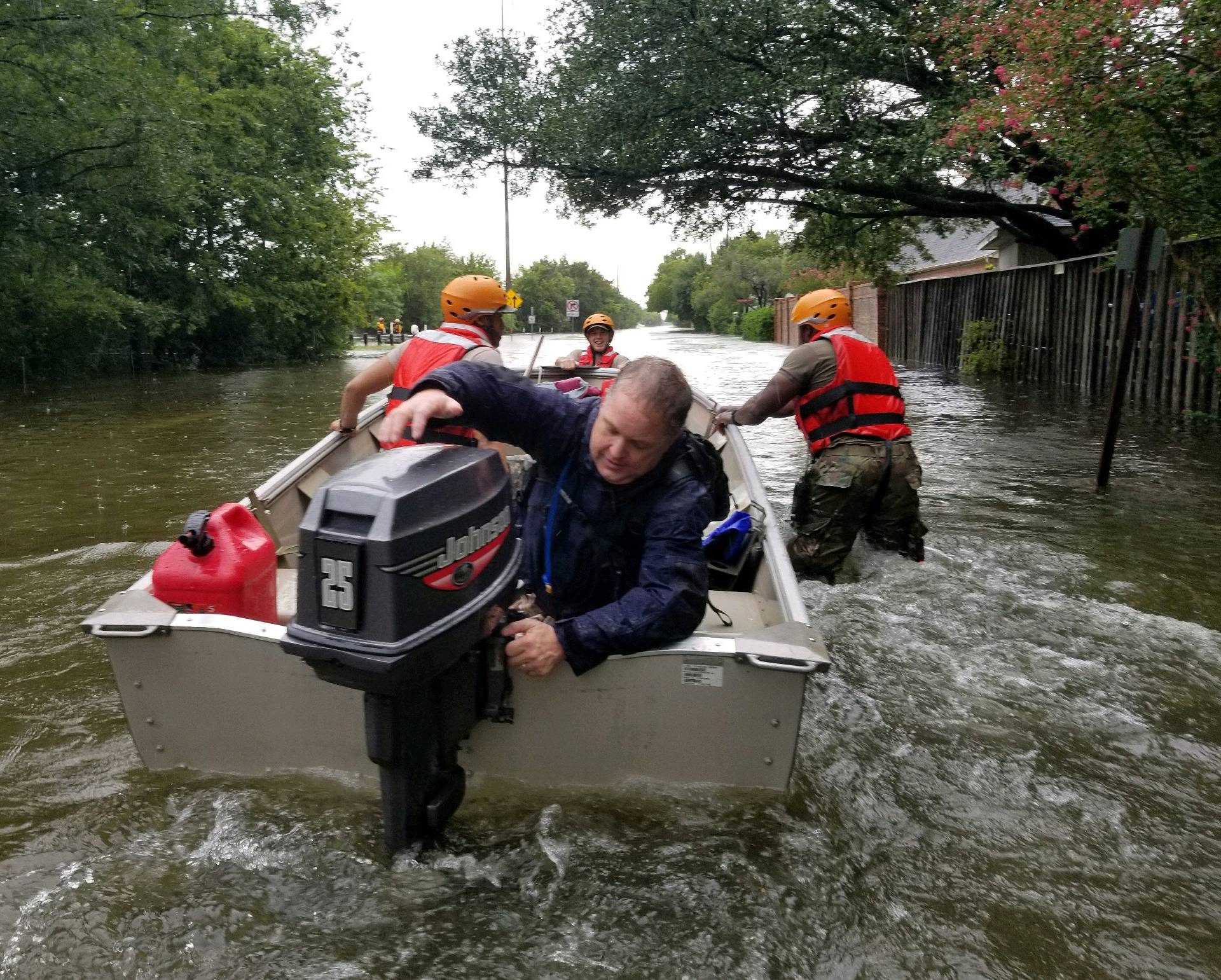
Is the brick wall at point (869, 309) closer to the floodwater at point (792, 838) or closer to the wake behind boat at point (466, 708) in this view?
the floodwater at point (792, 838)

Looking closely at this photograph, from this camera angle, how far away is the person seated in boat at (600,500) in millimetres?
2602

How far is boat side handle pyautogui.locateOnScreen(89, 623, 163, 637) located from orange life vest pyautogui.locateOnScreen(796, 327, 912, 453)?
3625 mm

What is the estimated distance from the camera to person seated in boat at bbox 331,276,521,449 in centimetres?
464

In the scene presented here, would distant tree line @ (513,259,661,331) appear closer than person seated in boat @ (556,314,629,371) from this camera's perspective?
No

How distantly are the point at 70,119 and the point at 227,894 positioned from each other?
16844 millimetres

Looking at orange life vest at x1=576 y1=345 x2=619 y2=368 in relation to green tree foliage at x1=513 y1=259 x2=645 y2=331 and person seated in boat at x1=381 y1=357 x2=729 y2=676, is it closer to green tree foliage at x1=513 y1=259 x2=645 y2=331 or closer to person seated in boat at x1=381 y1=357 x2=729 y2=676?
person seated in boat at x1=381 y1=357 x2=729 y2=676

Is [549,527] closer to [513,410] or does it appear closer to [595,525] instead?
[595,525]

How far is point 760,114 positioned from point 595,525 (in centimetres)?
1311

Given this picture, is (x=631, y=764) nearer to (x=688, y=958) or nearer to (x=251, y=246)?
(x=688, y=958)

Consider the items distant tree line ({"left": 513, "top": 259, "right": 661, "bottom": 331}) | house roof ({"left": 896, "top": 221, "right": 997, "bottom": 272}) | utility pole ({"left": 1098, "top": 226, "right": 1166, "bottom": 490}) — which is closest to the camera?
utility pole ({"left": 1098, "top": 226, "right": 1166, "bottom": 490})

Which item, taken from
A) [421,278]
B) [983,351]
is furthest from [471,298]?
[421,278]

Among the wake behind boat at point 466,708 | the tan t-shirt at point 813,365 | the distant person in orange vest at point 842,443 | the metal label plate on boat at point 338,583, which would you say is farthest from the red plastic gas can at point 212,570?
the tan t-shirt at point 813,365

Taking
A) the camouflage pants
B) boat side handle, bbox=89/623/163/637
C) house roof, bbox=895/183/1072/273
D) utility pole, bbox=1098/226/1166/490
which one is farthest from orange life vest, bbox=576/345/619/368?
house roof, bbox=895/183/1072/273

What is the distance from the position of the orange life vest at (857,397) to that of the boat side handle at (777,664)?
9.42ft
